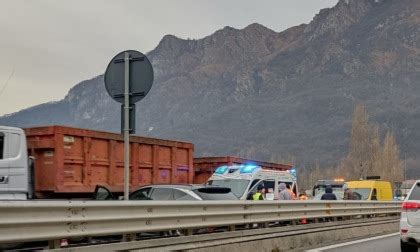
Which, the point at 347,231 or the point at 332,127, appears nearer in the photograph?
the point at 347,231

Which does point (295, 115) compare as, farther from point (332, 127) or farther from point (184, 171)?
point (184, 171)

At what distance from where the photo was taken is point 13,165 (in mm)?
10578

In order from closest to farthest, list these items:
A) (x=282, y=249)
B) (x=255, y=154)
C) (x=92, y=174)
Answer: (x=282, y=249) → (x=92, y=174) → (x=255, y=154)

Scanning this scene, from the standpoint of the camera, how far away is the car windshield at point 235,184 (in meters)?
17.0

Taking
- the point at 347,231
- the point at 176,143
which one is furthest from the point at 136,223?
the point at 176,143

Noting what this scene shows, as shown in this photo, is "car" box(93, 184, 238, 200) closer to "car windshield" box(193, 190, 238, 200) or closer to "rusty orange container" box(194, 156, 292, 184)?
"car windshield" box(193, 190, 238, 200)

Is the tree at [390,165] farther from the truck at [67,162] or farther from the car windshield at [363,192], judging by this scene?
the truck at [67,162]

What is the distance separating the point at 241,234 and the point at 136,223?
9.18 ft

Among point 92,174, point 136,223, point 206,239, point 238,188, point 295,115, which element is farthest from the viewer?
point 295,115

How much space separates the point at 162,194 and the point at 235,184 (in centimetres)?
522

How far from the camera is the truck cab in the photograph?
10.4 meters

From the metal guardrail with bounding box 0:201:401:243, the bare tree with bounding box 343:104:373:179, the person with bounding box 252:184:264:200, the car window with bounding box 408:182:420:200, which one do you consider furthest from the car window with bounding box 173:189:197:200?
the bare tree with bounding box 343:104:373:179

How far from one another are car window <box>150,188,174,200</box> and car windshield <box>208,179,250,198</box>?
16.0 ft

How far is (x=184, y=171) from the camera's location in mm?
18766
